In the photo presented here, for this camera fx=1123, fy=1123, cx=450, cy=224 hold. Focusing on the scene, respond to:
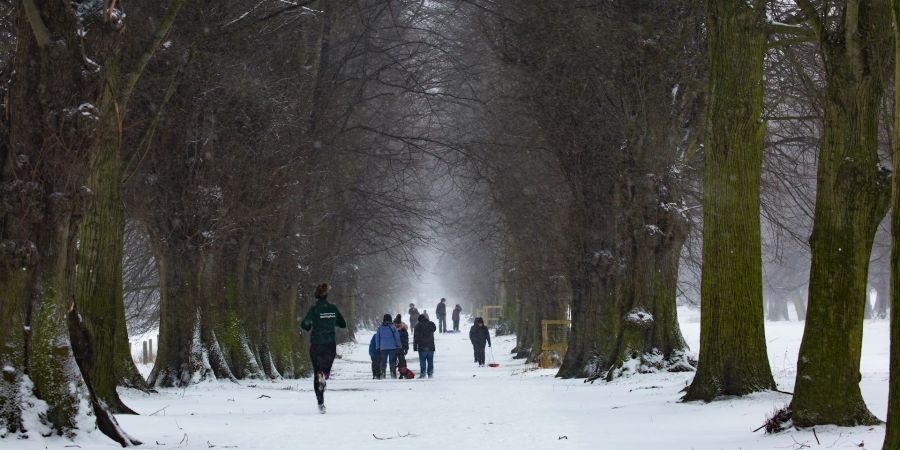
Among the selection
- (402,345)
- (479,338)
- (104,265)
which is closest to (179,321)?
(104,265)

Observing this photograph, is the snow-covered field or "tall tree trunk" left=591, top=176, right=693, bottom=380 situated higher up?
"tall tree trunk" left=591, top=176, right=693, bottom=380

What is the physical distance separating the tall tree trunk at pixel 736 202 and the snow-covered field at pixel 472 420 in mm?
493

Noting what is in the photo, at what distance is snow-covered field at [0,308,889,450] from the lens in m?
9.41

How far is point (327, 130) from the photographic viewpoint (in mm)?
24984

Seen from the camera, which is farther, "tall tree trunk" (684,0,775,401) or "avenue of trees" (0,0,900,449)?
"tall tree trunk" (684,0,775,401)

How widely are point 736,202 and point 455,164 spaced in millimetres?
13060

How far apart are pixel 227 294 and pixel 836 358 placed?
15.0 meters

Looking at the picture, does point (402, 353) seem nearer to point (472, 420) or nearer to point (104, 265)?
point (104, 265)

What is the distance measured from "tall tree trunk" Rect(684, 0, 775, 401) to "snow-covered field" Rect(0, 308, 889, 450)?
1.62 feet

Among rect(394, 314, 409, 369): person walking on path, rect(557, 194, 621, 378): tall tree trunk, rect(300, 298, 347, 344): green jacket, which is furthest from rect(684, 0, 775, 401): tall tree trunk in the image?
rect(394, 314, 409, 369): person walking on path

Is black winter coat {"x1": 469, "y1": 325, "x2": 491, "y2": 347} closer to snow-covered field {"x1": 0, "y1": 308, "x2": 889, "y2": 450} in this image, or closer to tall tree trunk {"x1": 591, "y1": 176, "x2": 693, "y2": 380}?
snow-covered field {"x1": 0, "y1": 308, "x2": 889, "y2": 450}

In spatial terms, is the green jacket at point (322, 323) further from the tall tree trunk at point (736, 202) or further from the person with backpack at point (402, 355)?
the person with backpack at point (402, 355)

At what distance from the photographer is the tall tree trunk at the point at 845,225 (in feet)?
30.2

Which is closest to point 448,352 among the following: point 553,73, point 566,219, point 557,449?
point 566,219
